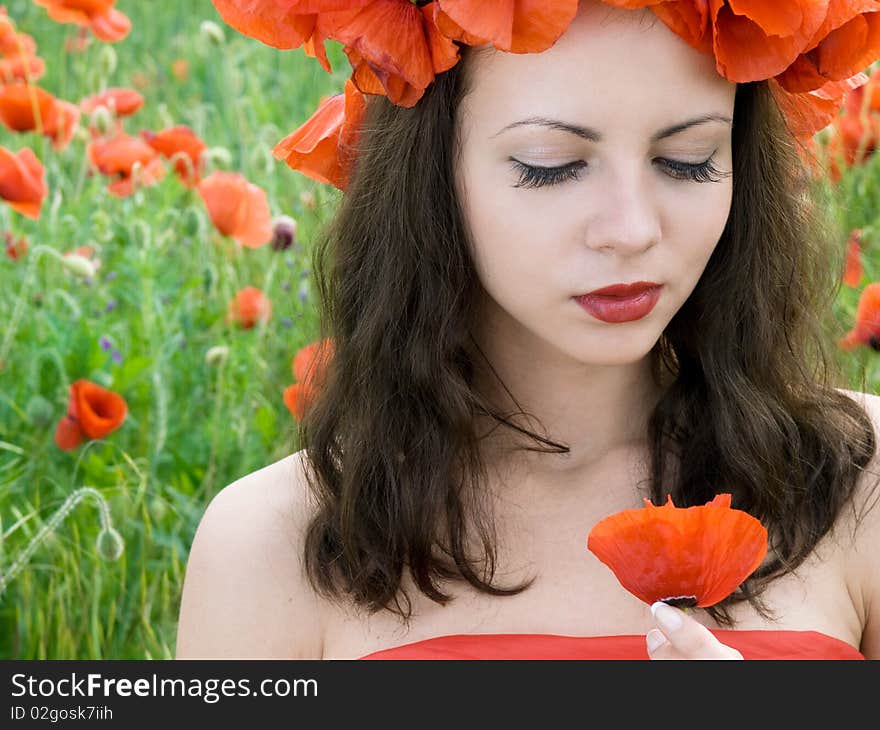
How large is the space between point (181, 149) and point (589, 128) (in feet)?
4.06

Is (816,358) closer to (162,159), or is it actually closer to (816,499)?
(816,499)

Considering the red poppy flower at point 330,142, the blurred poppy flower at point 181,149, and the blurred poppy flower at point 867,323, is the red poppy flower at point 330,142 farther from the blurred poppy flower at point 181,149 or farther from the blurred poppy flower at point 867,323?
the blurred poppy flower at point 181,149

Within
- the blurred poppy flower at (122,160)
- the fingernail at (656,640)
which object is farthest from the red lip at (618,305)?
the blurred poppy flower at (122,160)

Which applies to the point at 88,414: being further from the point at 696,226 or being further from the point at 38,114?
the point at 696,226

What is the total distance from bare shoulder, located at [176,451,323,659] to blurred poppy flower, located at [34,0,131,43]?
112 cm

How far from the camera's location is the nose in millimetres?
1300

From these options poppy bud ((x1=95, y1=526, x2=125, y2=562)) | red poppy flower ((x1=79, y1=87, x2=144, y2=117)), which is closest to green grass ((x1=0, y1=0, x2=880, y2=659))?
poppy bud ((x1=95, y1=526, x2=125, y2=562))

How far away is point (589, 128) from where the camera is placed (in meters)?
1.31

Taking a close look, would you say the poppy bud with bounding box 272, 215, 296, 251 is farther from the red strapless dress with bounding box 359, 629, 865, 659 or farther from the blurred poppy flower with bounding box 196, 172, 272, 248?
the red strapless dress with bounding box 359, 629, 865, 659

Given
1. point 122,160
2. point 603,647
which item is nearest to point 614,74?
point 603,647

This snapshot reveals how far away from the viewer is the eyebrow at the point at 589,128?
1.31m

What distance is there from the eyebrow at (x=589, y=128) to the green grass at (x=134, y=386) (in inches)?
20.9
